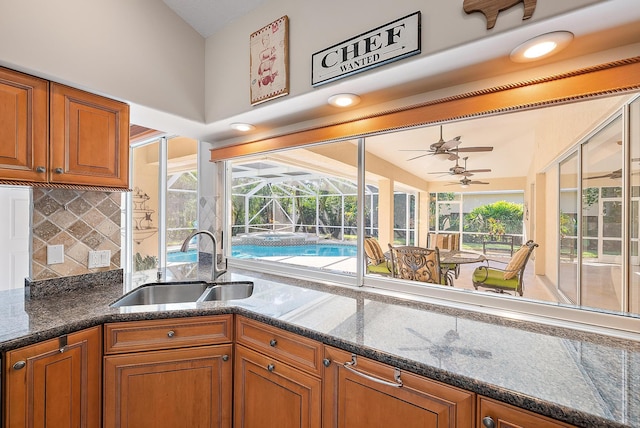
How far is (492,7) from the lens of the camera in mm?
1050

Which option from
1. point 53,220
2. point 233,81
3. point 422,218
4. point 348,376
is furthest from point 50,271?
point 422,218

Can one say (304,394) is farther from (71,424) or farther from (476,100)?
(476,100)

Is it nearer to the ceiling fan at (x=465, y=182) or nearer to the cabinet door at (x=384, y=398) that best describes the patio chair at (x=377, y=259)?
the ceiling fan at (x=465, y=182)

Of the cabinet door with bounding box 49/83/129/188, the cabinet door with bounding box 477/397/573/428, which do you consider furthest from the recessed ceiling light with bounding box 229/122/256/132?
the cabinet door with bounding box 477/397/573/428

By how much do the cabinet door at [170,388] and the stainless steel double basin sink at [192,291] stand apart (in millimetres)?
491

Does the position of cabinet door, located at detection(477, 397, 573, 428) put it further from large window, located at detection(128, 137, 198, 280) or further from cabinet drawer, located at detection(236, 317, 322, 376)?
large window, located at detection(128, 137, 198, 280)

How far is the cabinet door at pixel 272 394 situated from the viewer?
4.10 ft

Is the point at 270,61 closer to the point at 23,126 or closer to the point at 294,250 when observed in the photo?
the point at 23,126

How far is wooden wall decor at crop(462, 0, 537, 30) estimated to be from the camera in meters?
0.98

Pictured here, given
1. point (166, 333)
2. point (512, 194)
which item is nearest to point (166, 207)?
point (166, 333)

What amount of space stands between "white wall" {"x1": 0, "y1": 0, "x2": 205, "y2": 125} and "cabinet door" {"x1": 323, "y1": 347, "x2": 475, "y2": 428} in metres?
1.79

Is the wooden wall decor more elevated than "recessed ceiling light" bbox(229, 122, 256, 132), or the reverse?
the wooden wall decor

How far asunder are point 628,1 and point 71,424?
101 inches

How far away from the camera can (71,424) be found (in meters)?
1.27
